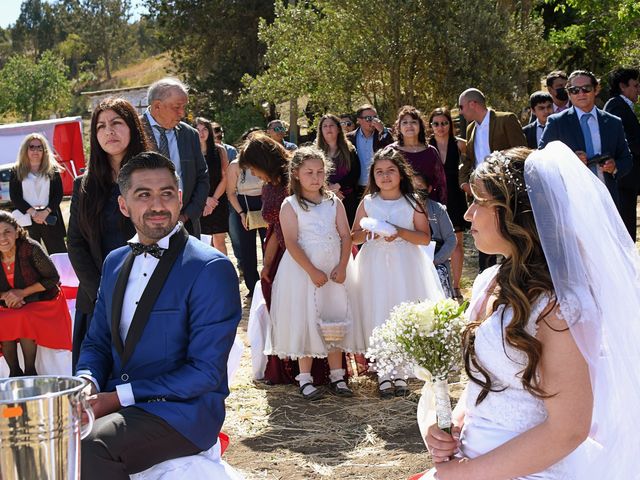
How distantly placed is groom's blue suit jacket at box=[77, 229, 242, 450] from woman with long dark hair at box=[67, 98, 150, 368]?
1.32 meters

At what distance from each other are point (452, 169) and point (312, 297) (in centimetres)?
376

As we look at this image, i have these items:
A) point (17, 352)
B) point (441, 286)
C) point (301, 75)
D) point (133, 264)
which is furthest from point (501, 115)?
point (301, 75)

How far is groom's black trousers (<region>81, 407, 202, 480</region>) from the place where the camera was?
3520mm

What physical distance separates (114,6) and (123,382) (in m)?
89.1

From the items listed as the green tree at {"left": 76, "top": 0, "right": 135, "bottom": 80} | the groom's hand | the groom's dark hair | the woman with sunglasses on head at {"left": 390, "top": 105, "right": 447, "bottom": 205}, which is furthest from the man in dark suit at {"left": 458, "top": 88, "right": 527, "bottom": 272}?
the green tree at {"left": 76, "top": 0, "right": 135, "bottom": 80}

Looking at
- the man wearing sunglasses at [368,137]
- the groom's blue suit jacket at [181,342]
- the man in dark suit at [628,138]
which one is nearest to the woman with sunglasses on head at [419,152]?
the man wearing sunglasses at [368,137]

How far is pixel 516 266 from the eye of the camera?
10.4ft

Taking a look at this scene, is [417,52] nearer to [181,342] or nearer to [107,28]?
[181,342]

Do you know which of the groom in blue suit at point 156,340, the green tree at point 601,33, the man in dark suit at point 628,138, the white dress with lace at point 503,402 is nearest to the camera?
the white dress with lace at point 503,402

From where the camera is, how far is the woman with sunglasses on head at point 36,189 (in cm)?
1173

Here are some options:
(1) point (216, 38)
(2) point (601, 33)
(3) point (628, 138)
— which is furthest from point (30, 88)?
(3) point (628, 138)

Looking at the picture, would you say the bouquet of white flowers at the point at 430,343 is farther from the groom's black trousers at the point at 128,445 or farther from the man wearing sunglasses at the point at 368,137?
the man wearing sunglasses at the point at 368,137

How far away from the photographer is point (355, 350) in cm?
717

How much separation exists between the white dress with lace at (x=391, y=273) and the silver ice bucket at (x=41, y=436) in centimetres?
452
